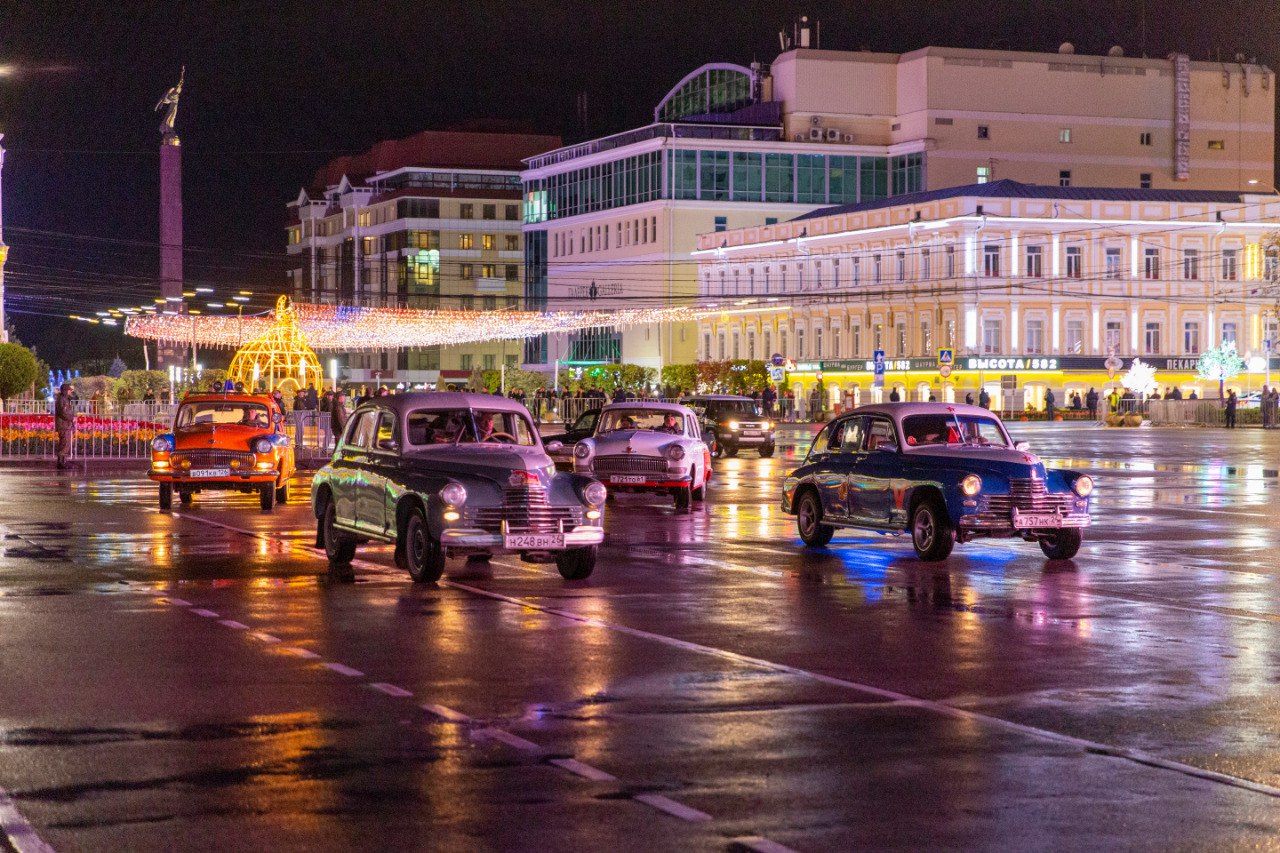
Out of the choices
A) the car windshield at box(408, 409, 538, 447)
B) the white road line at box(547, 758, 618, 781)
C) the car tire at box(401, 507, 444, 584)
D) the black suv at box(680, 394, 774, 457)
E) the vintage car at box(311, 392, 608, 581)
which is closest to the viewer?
the white road line at box(547, 758, 618, 781)

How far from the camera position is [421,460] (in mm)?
18328

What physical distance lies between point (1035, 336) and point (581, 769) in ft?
301

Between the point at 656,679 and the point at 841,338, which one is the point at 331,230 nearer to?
the point at 841,338

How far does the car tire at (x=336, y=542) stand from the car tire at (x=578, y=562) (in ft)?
7.71

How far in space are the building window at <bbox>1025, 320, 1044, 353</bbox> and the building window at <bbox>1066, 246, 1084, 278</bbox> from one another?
10.1ft

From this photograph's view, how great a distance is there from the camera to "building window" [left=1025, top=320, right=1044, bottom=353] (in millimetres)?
98438

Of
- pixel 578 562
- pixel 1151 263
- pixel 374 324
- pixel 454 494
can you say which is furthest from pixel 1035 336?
pixel 454 494

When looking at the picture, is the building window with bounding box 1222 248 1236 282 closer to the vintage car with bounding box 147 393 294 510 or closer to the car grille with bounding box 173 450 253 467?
the vintage car with bounding box 147 393 294 510

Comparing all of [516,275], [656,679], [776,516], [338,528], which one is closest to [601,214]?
[516,275]

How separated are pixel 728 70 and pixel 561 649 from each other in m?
116

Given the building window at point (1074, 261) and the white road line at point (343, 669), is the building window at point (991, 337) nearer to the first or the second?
the building window at point (1074, 261)

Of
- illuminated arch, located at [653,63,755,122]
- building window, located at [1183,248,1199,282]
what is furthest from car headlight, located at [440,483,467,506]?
illuminated arch, located at [653,63,755,122]

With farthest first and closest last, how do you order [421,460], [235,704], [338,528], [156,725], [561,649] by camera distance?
[338,528], [421,460], [561,649], [235,704], [156,725]

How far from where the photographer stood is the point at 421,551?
1791 cm
